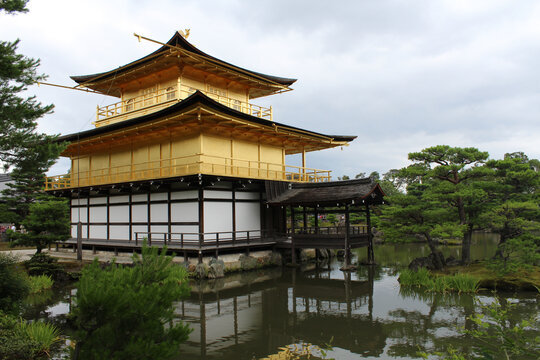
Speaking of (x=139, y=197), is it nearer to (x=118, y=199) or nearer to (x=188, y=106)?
(x=118, y=199)

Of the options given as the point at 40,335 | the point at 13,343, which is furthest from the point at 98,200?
the point at 13,343

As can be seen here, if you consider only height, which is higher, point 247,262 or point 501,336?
point 501,336

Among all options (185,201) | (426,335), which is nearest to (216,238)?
(185,201)

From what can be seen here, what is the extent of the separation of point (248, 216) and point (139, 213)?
6691mm

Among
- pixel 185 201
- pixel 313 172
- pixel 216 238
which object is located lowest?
pixel 216 238

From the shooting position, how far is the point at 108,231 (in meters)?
24.9

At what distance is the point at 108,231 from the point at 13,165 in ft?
50.9

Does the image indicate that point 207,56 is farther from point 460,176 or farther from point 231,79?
point 460,176

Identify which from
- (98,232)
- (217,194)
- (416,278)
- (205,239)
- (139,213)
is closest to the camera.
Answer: (416,278)

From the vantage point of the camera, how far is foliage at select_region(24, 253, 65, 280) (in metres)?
17.3

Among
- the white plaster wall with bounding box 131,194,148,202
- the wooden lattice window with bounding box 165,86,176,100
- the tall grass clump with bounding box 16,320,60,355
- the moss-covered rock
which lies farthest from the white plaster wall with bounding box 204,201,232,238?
the tall grass clump with bounding box 16,320,60,355

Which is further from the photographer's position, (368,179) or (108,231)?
(108,231)

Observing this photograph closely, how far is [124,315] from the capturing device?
4684 mm

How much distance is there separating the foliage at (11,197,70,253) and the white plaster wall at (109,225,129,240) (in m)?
5.13
